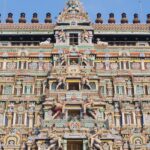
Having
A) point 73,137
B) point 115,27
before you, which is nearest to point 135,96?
point 73,137

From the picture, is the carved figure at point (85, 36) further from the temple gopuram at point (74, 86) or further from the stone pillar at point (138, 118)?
the stone pillar at point (138, 118)

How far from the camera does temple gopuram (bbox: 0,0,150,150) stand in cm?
3628

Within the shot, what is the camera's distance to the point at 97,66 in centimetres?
4300

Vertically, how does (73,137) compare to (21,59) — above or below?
below

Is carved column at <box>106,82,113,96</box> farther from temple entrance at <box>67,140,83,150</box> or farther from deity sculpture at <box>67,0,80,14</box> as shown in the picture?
deity sculpture at <box>67,0,80,14</box>

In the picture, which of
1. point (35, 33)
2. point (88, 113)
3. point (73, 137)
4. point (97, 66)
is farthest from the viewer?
point (35, 33)

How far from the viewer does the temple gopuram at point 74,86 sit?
36.3 meters

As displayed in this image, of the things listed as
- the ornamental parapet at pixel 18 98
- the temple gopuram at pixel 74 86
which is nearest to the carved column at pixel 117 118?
the temple gopuram at pixel 74 86

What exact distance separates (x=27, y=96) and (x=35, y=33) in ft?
32.5

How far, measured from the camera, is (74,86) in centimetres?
4097

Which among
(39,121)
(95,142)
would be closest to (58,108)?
(39,121)

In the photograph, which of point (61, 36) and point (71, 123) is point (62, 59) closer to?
point (61, 36)

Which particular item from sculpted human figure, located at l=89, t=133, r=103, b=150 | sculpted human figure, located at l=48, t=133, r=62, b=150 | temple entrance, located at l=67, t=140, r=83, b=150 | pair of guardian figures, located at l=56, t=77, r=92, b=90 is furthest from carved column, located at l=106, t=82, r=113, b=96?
sculpted human figure, located at l=48, t=133, r=62, b=150

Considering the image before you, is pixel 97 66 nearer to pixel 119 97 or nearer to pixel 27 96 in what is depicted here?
pixel 119 97
